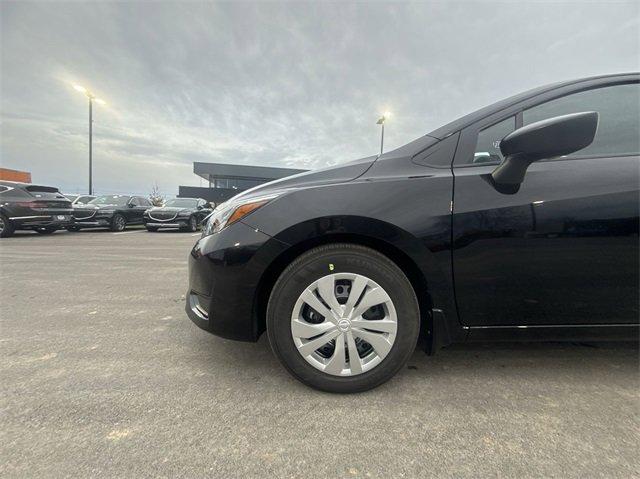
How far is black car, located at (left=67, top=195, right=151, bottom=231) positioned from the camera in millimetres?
11234

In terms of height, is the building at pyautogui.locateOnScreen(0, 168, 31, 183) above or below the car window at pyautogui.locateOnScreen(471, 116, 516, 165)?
above

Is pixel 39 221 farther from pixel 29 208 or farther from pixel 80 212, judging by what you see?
pixel 80 212

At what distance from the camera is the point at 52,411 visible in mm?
1599

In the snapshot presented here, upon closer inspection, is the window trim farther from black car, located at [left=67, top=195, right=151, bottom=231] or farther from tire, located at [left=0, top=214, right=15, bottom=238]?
black car, located at [left=67, top=195, right=151, bottom=231]

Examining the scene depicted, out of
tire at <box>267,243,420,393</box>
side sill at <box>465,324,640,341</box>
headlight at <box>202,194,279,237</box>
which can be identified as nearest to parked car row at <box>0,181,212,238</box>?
headlight at <box>202,194,279,237</box>

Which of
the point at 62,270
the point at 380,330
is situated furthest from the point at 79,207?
the point at 380,330

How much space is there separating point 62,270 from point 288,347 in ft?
15.5

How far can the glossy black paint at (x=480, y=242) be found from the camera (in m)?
1.68

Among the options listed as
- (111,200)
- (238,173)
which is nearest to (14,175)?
(238,173)

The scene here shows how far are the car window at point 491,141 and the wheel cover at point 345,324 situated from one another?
93 centimetres

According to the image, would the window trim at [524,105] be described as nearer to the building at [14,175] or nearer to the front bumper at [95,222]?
the front bumper at [95,222]

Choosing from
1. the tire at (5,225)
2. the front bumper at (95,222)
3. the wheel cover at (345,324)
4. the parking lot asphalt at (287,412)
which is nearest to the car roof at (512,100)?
the wheel cover at (345,324)

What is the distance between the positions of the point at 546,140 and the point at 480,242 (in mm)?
563

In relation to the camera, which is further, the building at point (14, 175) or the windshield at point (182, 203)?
the building at point (14, 175)
